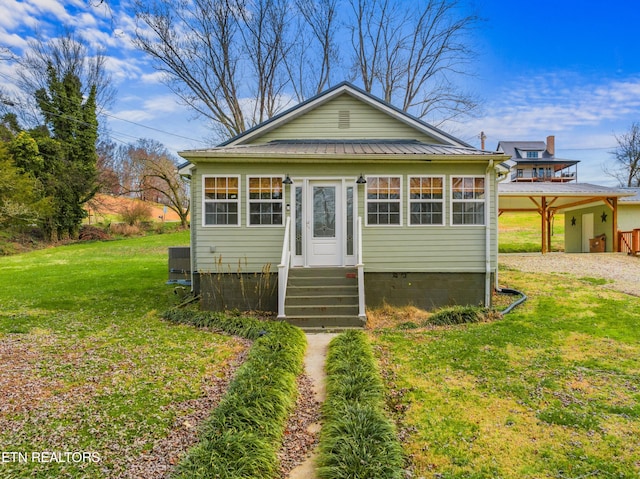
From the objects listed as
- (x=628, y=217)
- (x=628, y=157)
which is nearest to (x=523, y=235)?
(x=628, y=217)

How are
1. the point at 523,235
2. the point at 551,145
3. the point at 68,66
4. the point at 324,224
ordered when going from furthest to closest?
the point at 551,145 → the point at 523,235 → the point at 68,66 → the point at 324,224

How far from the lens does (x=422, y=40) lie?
2011 cm

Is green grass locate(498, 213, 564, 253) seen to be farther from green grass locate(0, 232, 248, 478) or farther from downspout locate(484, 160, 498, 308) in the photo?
green grass locate(0, 232, 248, 478)

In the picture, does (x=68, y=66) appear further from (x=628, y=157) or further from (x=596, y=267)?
(x=628, y=157)

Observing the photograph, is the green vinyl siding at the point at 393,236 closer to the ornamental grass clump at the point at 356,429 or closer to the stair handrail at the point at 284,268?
the stair handrail at the point at 284,268

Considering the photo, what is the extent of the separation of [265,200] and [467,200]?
4.80m

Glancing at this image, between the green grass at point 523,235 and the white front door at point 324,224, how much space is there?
14350mm

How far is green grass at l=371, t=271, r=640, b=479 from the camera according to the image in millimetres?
3023

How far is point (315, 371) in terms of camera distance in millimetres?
5027

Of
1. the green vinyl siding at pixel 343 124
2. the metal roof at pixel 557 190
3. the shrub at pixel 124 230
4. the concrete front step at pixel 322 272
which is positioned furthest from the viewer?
the shrub at pixel 124 230

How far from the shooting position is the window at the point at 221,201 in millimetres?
8438

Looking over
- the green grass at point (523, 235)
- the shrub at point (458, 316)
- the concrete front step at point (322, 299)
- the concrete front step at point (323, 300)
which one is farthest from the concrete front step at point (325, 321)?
the green grass at point (523, 235)

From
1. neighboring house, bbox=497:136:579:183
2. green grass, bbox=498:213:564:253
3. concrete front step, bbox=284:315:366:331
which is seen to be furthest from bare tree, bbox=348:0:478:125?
neighboring house, bbox=497:136:579:183

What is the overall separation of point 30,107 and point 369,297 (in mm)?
27526
